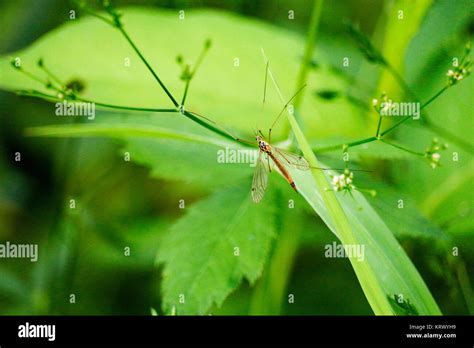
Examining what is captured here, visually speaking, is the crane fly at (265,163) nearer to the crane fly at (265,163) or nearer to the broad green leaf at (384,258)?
the crane fly at (265,163)

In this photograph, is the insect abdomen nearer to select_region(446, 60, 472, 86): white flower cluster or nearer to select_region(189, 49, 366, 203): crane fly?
select_region(189, 49, 366, 203): crane fly

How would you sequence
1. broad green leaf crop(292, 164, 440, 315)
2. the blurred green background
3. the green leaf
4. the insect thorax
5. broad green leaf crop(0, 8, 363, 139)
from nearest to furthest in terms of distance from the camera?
broad green leaf crop(292, 164, 440, 315)
the green leaf
the insect thorax
the blurred green background
broad green leaf crop(0, 8, 363, 139)

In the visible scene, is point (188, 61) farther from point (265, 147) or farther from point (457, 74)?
point (457, 74)

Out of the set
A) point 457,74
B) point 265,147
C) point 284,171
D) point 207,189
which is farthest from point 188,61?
point 457,74

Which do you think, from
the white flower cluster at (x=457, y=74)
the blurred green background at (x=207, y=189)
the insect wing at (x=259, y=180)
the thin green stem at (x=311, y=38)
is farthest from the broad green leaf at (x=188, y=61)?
the white flower cluster at (x=457, y=74)

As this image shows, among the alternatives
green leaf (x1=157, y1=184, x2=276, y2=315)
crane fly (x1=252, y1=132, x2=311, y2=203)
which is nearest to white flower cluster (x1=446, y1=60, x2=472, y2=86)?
crane fly (x1=252, y1=132, x2=311, y2=203)
